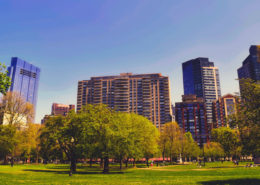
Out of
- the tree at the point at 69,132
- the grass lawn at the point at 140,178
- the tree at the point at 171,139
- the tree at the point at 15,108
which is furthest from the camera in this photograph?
the tree at the point at 171,139

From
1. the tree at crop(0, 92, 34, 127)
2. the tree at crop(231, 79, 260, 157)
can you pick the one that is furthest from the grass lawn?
the tree at crop(0, 92, 34, 127)

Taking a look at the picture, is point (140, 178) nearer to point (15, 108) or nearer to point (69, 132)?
point (69, 132)

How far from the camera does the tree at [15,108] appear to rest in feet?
216

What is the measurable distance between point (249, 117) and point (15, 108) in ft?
221

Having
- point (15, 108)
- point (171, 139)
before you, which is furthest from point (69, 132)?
point (171, 139)

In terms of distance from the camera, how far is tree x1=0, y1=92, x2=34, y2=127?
65.7 meters

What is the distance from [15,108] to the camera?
6675 cm

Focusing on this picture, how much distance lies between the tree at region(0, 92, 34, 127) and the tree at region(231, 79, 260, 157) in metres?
64.2

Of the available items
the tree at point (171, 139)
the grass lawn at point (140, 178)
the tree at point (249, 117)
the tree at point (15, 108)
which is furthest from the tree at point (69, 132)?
the tree at point (171, 139)

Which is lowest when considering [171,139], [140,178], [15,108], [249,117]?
[140,178]

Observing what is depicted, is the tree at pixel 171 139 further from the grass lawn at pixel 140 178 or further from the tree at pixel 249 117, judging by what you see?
the tree at pixel 249 117

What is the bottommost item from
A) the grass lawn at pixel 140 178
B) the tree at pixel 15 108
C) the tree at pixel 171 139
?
the grass lawn at pixel 140 178

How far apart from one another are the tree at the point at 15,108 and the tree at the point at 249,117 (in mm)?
64243

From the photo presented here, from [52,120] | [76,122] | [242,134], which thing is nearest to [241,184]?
[242,134]
